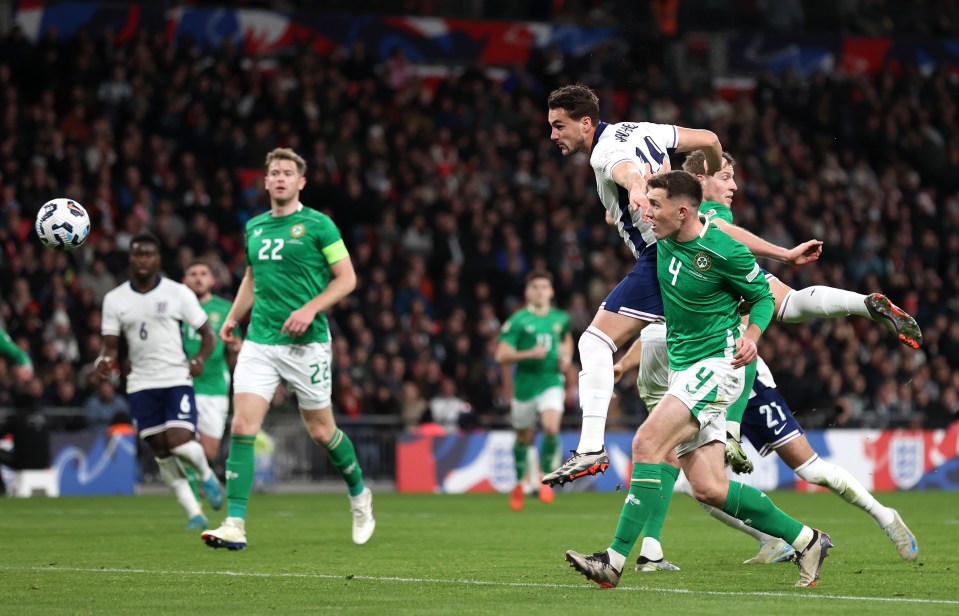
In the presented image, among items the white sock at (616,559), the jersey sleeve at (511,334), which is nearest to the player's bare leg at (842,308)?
the white sock at (616,559)

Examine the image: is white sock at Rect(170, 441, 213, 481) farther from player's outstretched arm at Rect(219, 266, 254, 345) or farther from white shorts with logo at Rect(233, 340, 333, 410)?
white shorts with logo at Rect(233, 340, 333, 410)

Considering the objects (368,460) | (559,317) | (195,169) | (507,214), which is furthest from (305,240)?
(507,214)

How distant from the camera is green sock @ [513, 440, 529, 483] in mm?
17516

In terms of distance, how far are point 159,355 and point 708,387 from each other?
252 inches

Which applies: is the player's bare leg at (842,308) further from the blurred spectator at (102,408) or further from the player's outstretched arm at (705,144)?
the blurred spectator at (102,408)

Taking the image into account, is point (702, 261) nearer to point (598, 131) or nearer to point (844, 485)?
point (598, 131)

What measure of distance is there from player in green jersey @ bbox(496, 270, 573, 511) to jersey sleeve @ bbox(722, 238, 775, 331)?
32.9 feet

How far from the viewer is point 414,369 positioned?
73.2 ft

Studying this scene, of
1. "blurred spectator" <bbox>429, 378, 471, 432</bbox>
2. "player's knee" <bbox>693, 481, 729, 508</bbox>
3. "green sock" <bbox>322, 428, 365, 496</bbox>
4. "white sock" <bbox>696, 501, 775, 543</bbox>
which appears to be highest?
"player's knee" <bbox>693, 481, 729, 508</bbox>

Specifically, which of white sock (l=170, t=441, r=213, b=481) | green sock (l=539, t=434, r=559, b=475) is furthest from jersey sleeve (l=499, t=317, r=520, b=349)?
white sock (l=170, t=441, r=213, b=481)

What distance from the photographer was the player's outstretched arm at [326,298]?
32.9 feet

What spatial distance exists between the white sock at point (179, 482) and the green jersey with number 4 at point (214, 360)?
245 cm

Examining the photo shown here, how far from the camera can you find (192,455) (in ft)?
41.7

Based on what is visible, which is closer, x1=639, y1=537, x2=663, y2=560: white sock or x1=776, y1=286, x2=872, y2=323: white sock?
x1=639, y1=537, x2=663, y2=560: white sock
